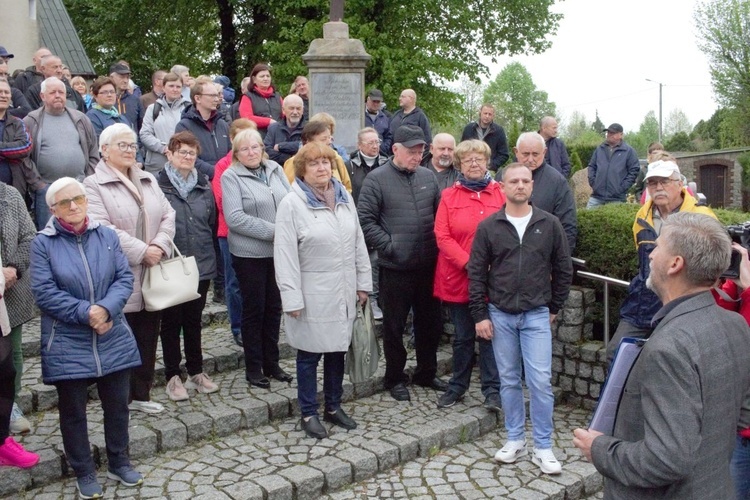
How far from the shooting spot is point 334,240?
208 inches

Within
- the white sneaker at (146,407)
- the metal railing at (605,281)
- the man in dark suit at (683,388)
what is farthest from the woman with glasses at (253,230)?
the man in dark suit at (683,388)

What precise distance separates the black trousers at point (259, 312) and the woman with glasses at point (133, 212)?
69cm

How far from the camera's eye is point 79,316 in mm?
4273

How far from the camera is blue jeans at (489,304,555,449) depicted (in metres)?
5.08

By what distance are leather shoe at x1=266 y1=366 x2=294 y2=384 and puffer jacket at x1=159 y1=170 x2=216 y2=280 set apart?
939 millimetres

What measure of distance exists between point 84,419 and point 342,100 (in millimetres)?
7900

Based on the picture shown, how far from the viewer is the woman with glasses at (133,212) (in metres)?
5.01

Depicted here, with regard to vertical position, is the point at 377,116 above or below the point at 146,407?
above

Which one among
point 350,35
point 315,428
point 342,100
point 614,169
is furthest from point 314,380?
point 350,35

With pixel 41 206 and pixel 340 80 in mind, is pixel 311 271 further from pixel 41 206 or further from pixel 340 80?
pixel 340 80

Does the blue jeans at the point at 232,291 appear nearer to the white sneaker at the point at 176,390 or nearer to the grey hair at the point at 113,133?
the white sneaker at the point at 176,390

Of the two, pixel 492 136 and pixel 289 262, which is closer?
pixel 289 262

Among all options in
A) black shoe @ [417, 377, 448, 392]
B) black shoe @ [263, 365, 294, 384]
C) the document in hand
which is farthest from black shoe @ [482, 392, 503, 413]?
the document in hand

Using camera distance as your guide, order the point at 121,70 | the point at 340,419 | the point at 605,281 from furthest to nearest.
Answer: the point at 121,70 → the point at 605,281 → the point at 340,419
